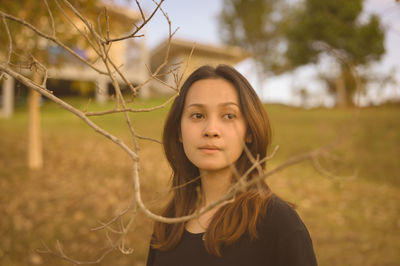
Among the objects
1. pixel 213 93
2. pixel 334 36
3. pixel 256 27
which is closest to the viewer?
pixel 213 93

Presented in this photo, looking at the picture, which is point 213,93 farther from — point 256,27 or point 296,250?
point 256,27

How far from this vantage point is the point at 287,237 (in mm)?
1210

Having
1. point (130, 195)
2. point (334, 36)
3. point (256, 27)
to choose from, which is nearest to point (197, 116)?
point (130, 195)

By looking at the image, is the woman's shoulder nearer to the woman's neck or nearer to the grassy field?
the woman's neck

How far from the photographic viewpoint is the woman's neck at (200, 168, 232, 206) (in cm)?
149

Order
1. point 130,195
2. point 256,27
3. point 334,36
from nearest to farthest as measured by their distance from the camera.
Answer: point 130,195 → point 334,36 → point 256,27

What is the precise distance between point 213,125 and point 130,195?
15.3 ft

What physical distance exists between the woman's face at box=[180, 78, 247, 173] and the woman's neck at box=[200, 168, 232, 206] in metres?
0.05

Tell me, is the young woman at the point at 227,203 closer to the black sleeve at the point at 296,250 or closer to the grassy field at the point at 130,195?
the black sleeve at the point at 296,250

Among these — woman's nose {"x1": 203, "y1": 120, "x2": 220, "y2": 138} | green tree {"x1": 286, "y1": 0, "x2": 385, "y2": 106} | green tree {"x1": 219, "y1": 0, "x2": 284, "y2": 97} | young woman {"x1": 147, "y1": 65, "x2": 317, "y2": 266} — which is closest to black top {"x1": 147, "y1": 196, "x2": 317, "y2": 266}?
young woman {"x1": 147, "y1": 65, "x2": 317, "y2": 266}

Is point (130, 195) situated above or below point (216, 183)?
below

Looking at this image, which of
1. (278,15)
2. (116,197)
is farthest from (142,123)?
(278,15)

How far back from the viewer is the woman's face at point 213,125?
1.36 metres

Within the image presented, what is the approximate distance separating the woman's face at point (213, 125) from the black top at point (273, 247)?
30 centimetres
